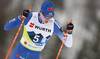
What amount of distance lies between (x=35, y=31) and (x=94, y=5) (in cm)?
334

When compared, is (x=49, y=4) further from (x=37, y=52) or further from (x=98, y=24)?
(x=98, y=24)

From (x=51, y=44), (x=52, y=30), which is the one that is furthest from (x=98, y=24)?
(x=52, y=30)

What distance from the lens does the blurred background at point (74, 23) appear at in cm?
579

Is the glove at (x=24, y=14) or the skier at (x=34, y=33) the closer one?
the glove at (x=24, y=14)

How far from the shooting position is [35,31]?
3.10 meters

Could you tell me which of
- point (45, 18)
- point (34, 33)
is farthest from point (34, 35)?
point (45, 18)

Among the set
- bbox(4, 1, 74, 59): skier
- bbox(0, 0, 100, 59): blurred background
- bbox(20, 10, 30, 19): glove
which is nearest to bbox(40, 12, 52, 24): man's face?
bbox(4, 1, 74, 59): skier

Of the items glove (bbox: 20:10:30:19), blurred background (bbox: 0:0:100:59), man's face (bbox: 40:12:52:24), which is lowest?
blurred background (bbox: 0:0:100:59)

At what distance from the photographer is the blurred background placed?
5789 millimetres

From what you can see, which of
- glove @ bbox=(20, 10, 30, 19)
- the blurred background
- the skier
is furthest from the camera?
the blurred background

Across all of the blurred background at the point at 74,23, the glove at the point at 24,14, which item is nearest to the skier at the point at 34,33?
the glove at the point at 24,14

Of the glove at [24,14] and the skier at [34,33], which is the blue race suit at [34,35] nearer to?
the skier at [34,33]

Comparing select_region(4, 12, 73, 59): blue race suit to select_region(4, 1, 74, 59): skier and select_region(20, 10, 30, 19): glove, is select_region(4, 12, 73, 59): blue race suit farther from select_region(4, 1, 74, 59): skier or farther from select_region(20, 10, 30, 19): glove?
select_region(20, 10, 30, 19): glove

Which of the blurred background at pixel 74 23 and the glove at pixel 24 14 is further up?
the glove at pixel 24 14
